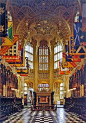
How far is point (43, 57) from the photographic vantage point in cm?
Answer: 4288

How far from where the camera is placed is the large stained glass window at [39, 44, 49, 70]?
4266 centimetres

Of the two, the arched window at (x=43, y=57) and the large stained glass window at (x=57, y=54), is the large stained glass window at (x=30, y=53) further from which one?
the large stained glass window at (x=57, y=54)

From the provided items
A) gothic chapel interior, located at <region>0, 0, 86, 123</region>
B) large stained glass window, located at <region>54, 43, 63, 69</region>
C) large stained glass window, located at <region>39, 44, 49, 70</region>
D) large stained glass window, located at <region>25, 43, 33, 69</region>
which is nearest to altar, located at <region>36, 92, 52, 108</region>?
gothic chapel interior, located at <region>0, 0, 86, 123</region>

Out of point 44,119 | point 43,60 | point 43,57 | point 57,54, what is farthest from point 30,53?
point 44,119

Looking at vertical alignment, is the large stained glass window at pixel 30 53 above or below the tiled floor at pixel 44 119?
above

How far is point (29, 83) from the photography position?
41.8 meters

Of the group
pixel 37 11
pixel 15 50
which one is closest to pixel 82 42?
pixel 15 50

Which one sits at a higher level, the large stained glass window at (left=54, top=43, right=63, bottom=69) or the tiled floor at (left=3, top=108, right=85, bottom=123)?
the large stained glass window at (left=54, top=43, right=63, bottom=69)

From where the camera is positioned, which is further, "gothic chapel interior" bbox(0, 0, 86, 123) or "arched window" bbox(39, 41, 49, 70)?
"arched window" bbox(39, 41, 49, 70)

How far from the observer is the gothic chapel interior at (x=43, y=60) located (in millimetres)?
14156

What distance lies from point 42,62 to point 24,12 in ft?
67.9

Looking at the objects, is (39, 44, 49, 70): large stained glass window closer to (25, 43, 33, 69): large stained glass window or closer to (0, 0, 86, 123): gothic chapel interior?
(0, 0, 86, 123): gothic chapel interior

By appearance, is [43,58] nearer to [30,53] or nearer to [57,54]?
[30,53]

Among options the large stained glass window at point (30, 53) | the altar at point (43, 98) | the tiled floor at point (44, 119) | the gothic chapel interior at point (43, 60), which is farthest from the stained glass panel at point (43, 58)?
the tiled floor at point (44, 119)
